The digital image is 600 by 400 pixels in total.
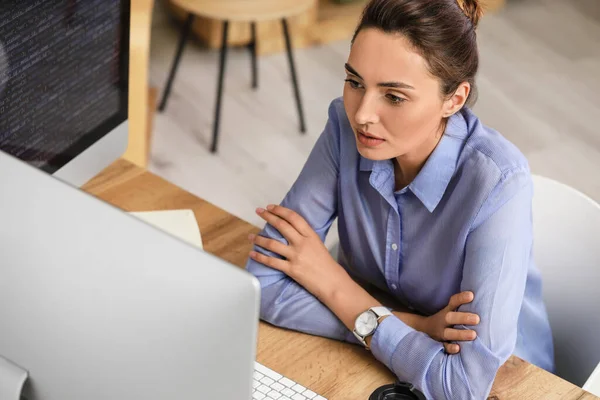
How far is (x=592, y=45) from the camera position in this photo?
4.38 metres

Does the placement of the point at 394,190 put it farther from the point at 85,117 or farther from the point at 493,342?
the point at 85,117

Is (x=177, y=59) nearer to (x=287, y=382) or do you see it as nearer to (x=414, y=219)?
(x=414, y=219)

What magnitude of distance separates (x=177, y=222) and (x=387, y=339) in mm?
468

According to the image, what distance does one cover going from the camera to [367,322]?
148 centimetres

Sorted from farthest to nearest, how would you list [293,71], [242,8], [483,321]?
1. [293,71]
2. [242,8]
3. [483,321]

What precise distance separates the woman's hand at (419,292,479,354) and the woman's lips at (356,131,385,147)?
28 cm

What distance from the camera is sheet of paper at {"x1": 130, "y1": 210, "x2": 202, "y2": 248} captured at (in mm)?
1643

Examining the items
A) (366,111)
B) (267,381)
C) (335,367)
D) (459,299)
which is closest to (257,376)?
(267,381)

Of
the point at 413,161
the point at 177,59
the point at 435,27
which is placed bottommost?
the point at 177,59

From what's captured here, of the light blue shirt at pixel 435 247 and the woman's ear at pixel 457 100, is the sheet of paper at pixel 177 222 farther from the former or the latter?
the woman's ear at pixel 457 100

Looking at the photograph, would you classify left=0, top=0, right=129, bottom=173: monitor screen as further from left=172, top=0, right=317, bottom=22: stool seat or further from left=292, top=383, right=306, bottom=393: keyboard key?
left=172, top=0, right=317, bottom=22: stool seat

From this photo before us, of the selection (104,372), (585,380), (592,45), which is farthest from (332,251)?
(592,45)

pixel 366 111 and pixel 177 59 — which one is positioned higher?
pixel 366 111

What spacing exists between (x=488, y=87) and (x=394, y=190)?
250cm
